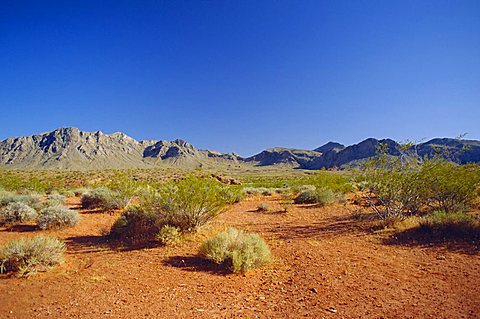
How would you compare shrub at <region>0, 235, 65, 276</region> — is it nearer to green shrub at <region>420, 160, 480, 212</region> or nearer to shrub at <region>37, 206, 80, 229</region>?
shrub at <region>37, 206, 80, 229</region>

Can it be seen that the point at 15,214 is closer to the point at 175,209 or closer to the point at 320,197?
the point at 175,209

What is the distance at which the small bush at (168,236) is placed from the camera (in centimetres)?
795

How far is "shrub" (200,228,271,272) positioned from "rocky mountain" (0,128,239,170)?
112984 millimetres

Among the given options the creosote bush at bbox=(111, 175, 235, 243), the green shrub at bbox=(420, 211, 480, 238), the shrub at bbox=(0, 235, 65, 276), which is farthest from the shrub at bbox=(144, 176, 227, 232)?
the green shrub at bbox=(420, 211, 480, 238)

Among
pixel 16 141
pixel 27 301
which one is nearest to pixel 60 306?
pixel 27 301

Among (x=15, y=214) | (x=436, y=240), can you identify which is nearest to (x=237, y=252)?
(x=436, y=240)

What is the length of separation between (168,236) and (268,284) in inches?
146

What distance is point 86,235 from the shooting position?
954 cm

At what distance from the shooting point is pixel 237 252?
613 cm

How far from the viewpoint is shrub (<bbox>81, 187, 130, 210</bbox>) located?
14.2m

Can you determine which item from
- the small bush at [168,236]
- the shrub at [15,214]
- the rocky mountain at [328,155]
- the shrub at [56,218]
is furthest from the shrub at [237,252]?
the rocky mountain at [328,155]

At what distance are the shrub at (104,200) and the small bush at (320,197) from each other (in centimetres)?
1088

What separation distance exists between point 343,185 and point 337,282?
9981 millimetres

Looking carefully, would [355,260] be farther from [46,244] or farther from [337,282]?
[46,244]
